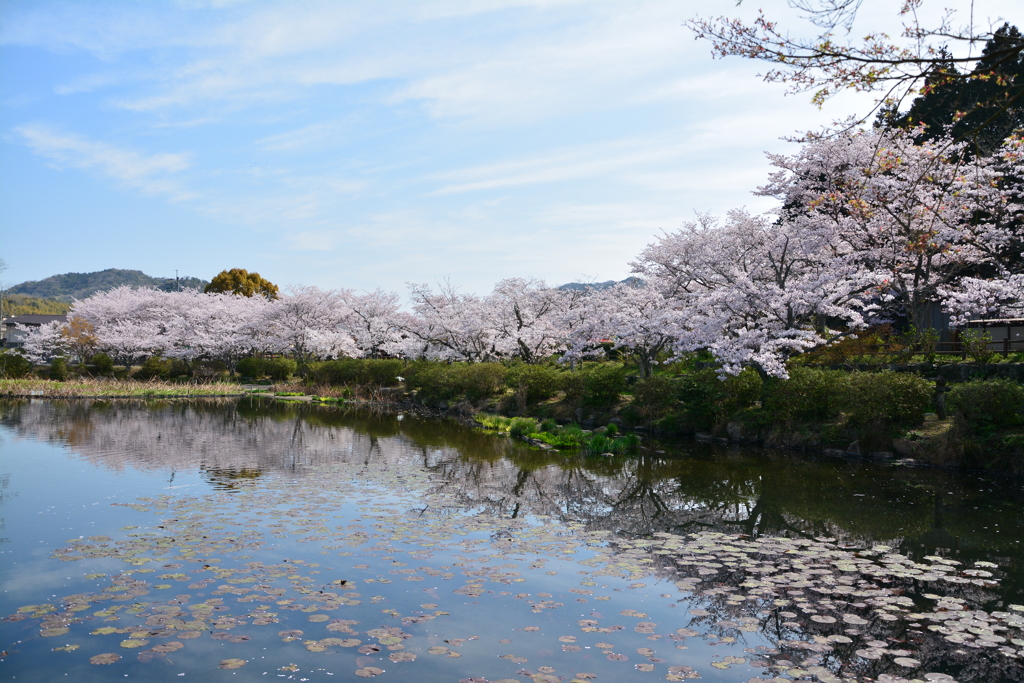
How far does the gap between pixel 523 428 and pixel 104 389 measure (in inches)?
856

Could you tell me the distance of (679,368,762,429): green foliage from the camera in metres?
18.3

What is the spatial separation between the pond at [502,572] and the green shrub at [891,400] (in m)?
2.03

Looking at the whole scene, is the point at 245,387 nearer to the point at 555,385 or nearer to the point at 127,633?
the point at 555,385

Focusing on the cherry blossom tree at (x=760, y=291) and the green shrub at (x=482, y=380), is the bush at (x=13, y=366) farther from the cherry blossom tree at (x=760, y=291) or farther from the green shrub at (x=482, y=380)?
the cherry blossom tree at (x=760, y=291)

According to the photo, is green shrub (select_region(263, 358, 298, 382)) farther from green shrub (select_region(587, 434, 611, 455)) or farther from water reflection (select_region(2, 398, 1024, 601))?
green shrub (select_region(587, 434, 611, 455))

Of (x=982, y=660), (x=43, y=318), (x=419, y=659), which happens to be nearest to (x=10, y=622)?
(x=419, y=659)

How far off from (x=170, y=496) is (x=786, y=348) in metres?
16.9

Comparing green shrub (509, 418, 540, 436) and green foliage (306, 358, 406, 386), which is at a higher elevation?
green foliage (306, 358, 406, 386)

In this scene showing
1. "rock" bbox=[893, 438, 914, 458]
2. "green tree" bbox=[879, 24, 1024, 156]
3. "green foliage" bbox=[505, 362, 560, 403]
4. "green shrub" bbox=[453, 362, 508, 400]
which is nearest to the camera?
"green tree" bbox=[879, 24, 1024, 156]

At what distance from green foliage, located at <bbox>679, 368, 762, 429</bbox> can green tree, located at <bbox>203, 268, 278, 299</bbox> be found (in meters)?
47.4

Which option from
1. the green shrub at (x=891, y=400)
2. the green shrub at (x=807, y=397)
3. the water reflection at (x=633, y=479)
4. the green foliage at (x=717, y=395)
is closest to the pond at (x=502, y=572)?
the water reflection at (x=633, y=479)

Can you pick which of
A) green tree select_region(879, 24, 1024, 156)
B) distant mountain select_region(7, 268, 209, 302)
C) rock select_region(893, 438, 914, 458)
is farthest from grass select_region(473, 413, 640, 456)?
distant mountain select_region(7, 268, 209, 302)

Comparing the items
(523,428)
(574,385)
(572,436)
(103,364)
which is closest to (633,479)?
(572,436)

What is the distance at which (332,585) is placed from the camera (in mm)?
6613
